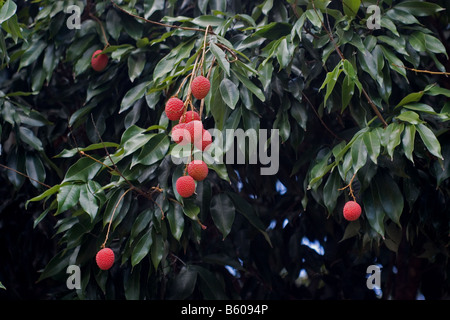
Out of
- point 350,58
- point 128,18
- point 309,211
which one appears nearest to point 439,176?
point 350,58

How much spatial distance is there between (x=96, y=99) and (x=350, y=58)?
0.82 metres

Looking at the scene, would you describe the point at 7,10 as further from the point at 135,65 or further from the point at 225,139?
the point at 225,139

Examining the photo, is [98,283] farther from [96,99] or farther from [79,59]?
[79,59]

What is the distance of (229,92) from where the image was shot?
59.3 inches

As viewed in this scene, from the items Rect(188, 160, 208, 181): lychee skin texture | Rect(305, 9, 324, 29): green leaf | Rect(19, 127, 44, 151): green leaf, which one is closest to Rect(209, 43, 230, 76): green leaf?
Rect(188, 160, 208, 181): lychee skin texture

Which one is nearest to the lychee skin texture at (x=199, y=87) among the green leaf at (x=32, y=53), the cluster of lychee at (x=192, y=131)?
the cluster of lychee at (x=192, y=131)

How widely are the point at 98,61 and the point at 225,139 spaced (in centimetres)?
60

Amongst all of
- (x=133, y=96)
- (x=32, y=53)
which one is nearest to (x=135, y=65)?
(x=133, y=96)

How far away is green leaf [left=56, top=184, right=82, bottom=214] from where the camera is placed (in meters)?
1.47

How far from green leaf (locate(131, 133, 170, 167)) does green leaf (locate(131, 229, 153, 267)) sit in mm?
202

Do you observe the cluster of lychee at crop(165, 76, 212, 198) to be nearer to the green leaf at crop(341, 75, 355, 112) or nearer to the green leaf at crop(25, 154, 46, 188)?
the green leaf at crop(341, 75, 355, 112)

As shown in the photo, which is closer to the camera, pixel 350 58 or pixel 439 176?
pixel 439 176

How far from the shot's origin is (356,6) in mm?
1636

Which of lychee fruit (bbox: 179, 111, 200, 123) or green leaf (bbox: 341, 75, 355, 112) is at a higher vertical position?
lychee fruit (bbox: 179, 111, 200, 123)
